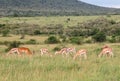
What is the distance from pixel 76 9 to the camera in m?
142

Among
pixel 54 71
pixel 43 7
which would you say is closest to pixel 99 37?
pixel 54 71

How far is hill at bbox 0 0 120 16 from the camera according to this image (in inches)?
4894

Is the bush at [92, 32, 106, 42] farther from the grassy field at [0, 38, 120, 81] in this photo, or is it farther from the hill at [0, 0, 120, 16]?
the hill at [0, 0, 120, 16]

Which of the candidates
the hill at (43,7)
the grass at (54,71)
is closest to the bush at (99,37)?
the grass at (54,71)

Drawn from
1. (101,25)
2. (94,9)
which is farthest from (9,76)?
(94,9)

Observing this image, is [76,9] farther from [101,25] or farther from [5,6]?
[101,25]

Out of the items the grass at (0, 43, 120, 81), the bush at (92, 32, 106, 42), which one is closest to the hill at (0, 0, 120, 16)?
the bush at (92, 32, 106, 42)

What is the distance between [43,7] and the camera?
135250 mm

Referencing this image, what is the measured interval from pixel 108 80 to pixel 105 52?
767 centimetres

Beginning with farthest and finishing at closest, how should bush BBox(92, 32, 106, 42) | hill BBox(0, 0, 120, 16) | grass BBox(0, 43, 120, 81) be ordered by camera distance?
1. hill BBox(0, 0, 120, 16)
2. bush BBox(92, 32, 106, 42)
3. grass BBox(0, 43, 120, 81)

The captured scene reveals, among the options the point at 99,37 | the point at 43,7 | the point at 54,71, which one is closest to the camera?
the point at 54,71

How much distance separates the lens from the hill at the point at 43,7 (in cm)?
12431

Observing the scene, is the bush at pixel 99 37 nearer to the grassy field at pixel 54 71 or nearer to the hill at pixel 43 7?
the grassy field at pixel 54 71

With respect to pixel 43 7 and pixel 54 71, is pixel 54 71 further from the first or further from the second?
pixel 43 7
